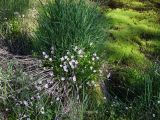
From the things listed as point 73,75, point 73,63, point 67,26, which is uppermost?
point 67,26

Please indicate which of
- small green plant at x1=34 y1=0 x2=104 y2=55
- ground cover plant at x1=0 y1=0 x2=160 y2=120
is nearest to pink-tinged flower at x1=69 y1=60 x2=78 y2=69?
ground cover plant at x1=0 y1=0 x2=160 y2=120

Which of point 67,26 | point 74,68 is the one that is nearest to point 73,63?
point 74,68

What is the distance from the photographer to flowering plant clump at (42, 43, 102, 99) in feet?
18.8

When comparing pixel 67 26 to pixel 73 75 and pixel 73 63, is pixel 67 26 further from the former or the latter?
pixel 73 75

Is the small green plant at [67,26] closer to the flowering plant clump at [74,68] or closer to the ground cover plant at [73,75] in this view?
the ground cover plant at [73,75]

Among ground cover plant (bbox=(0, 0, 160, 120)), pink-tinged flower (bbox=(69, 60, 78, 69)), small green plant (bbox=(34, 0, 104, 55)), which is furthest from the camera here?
small green plant (bbox=(34, 0, 104, 55))

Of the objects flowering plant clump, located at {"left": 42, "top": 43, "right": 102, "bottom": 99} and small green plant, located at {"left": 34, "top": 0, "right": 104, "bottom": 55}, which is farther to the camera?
small green plant, located at {"left": 34, "top": 0, "right": 104, "bottom": 55}

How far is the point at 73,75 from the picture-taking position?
18.9ft

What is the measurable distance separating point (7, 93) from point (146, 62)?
2.18 metres

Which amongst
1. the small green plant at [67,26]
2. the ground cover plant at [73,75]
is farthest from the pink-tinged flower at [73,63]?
the small green plant at [67,26]

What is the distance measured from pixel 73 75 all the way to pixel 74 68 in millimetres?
90

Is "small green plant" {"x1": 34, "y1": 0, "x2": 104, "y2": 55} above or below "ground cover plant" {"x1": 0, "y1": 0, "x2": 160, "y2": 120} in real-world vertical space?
above

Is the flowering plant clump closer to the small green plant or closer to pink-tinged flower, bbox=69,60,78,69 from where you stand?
pink-tinged flower, bbox=69,60,78,69

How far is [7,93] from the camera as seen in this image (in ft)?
18.6
